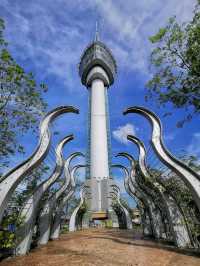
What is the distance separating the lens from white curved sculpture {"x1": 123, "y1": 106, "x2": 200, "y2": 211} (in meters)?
7.97

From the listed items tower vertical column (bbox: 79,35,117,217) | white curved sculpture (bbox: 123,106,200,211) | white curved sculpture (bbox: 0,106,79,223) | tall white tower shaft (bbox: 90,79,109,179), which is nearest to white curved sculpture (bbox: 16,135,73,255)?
white curved sculpture (bbox: 0,106,79,223)

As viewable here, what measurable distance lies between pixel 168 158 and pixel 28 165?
541 centimetres

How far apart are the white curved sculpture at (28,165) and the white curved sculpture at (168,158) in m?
3.91

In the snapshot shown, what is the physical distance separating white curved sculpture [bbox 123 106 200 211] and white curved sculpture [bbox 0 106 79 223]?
3.91 meters

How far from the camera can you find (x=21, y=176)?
7879mm

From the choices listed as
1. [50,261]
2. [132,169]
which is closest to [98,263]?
[50,261]

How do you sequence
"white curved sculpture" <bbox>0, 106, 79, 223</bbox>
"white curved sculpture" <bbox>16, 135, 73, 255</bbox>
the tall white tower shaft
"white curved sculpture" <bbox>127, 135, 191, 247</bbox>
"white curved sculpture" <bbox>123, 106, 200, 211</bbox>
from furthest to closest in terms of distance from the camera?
the tall white tower shaft, "white curved sculpture" <bbox>127, 135, 191, 247</bbox>, "white curved sculpture" <bbox>16, 135, 73, 255</bbox>, "white curved sculpture" <bbox>123, 106, 200, 211</bbox>, "white curved sculpture" <bbox>0, 106, 79, 223</bbox>

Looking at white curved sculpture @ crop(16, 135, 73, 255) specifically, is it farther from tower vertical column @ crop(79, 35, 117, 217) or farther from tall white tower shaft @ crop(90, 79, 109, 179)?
tall white tower shaft @ crop(90, 79, 109, 179)

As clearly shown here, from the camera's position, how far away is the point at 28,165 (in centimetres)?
820

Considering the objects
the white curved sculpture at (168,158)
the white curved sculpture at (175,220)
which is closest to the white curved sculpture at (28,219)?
the white curved sculpture at (168,158)

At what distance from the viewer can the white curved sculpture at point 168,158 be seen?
7.97 meters

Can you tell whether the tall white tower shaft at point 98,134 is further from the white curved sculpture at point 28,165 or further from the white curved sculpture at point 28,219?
the white curved sculpture at point 28,165

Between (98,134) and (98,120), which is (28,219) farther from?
(98,120)

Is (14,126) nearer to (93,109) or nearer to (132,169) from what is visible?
(132,169)
